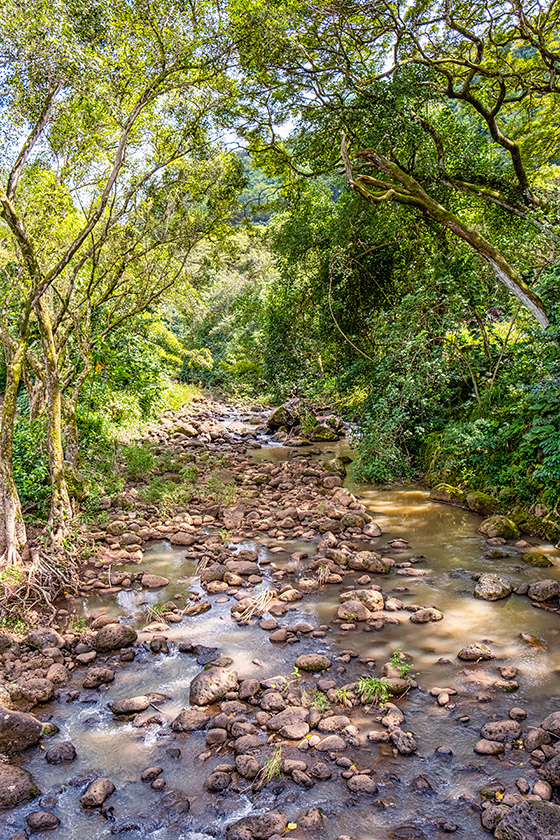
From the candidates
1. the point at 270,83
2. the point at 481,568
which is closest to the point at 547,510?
the point at 481,568

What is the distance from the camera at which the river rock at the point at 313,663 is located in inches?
193

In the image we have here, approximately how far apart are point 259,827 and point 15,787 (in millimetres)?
1715

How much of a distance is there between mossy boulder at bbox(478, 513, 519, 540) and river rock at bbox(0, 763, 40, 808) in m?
6.70

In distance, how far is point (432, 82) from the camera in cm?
942

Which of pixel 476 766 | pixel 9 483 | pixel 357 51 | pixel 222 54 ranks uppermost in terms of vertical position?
pixel 357 51

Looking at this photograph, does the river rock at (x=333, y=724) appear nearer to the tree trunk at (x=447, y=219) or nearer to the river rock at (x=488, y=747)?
the river rock at (x=488, y=747)

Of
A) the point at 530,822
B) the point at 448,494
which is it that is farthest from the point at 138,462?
the point at 530,822

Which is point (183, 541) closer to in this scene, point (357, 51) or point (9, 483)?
point (9, 483)

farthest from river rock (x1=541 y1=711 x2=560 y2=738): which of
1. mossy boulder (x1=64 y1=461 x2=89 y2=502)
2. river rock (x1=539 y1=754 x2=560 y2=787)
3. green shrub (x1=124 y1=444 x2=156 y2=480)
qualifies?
green shrub (x1=124 y1=444 x2=156 y2=480)

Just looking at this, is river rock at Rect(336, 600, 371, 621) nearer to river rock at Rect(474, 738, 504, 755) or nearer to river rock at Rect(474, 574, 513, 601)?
river rock at Rect(474, 574, 513, 601)

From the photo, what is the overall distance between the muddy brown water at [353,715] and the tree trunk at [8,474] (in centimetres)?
112

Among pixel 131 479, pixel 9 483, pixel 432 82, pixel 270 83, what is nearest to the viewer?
pixel 9 483

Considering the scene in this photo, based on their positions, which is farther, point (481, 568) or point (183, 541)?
point (183, 541)

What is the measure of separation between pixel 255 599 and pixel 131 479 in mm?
5979
